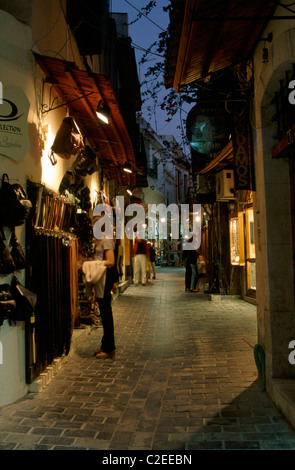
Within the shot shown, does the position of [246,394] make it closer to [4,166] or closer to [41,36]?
[4,166]

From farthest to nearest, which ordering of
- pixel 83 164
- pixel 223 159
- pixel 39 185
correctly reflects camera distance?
pixel 223 159, pixel 83 164, pixel 39 185

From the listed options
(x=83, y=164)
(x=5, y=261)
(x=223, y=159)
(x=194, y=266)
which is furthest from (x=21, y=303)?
(x=194, y=266)

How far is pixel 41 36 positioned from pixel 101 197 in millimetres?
6791

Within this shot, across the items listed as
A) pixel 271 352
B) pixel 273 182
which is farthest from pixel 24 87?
pixel 271 352

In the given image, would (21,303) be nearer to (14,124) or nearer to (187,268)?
(14,124)

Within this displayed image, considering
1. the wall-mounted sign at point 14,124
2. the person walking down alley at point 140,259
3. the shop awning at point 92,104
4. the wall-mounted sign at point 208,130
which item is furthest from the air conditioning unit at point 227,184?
the wall-mounted sign at point 14,124

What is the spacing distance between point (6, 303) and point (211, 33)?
4.20m

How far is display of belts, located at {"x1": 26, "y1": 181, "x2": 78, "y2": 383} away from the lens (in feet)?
17.4

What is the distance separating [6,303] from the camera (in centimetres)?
456

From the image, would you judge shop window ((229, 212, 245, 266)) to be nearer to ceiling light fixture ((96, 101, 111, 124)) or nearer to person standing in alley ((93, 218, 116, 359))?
ceiling light fixture ((96, 101, 111, 124))

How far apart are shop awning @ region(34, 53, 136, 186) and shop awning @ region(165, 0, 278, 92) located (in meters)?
1.35

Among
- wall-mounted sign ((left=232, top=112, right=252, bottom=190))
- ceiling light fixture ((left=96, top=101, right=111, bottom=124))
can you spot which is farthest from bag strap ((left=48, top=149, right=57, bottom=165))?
wall-mounted sign ((left=232, top=112, right=252, bottom=190))

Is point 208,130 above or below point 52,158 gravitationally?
above

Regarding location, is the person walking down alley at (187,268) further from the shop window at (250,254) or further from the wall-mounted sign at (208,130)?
the wall-mounted sign at (208,130)
